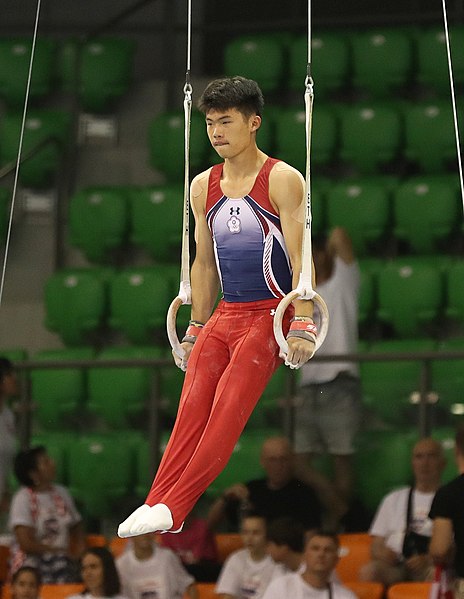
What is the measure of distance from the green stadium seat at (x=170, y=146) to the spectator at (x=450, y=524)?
3610mm

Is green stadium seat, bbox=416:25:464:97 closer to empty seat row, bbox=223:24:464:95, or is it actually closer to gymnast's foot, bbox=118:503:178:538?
empty seat row, bbox=223:24:464:95

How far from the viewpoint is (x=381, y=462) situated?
7.87m

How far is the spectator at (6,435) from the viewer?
27.1ft

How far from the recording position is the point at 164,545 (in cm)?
813

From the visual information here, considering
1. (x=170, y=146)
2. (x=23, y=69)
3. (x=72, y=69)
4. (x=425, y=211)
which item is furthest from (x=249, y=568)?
(x=23, y=69)

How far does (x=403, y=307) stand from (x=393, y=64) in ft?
6.55

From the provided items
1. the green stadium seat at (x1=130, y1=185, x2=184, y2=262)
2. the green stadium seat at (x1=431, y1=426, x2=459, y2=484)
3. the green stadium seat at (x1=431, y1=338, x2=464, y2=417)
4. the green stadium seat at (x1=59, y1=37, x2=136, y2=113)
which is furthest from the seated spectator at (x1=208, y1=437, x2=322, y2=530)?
the green stadium seat at (x1=59, y1=37, x2=136, y2=113)

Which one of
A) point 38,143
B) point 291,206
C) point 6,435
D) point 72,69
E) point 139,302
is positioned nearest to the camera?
point 291,206

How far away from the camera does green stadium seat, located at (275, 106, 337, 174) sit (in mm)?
9922

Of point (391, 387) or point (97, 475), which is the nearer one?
point (391, 387)

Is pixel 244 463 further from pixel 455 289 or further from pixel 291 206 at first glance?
pixel 291 206

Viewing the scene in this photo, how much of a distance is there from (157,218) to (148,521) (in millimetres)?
5094

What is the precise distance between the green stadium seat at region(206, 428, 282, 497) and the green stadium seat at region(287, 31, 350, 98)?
2.97 m

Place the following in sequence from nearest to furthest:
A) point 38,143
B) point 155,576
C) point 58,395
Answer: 1. point 155,576
2. point 58,395
3. point 38,143
